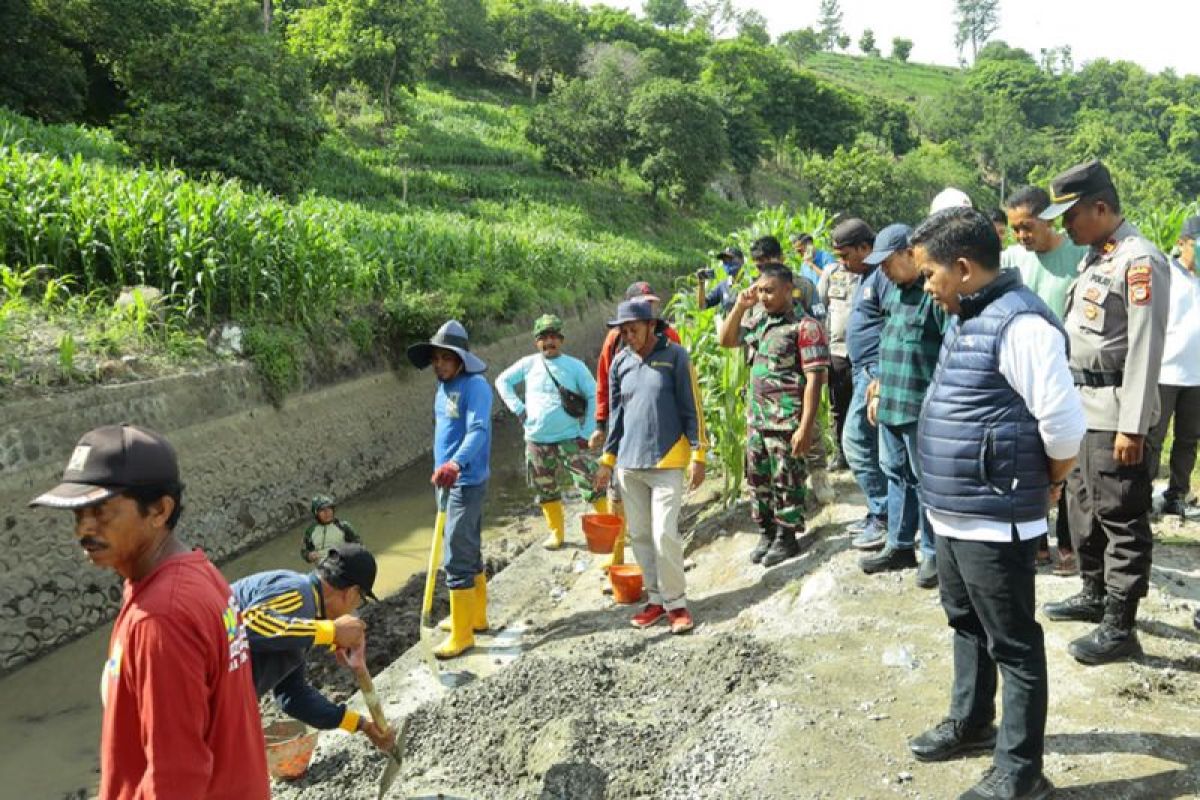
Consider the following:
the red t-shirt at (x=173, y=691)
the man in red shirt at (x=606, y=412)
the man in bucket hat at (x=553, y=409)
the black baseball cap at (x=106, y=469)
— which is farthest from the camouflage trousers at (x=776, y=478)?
the black baseball cap at (x=106, y=469)

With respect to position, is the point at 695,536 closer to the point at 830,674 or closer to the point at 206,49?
the point at 830,674

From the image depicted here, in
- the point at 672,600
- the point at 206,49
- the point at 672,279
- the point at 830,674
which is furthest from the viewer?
the point at 672,279

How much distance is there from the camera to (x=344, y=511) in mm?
9258

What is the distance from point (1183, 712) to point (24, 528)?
7035 millimetres

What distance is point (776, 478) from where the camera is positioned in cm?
538

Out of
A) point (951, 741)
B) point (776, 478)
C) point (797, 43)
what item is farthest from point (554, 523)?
point (797, 43)

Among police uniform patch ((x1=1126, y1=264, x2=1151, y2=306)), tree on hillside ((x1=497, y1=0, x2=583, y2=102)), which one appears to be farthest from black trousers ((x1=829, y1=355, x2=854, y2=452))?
tree on hillside ((x1=497, y1=0, x2=583, y2=102))

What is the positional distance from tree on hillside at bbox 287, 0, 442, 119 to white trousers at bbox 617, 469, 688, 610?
25974 mm

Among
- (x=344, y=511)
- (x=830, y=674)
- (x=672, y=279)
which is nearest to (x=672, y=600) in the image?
(x=830, y=674)

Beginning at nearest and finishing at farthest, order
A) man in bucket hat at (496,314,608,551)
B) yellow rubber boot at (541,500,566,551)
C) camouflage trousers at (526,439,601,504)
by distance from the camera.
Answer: man in bucket hat at (496,314,608,551), camouflage trousers at (526,439,601,504), yellow rubber boot at (541,500,566,551)

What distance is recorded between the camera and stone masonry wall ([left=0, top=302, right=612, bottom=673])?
5.96 meters

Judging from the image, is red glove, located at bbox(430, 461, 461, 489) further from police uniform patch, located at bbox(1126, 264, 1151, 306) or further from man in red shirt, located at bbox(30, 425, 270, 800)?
police uniform patch, located at bbox(1126, 264, 1151, 306)

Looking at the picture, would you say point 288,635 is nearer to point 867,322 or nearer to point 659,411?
point 659,411

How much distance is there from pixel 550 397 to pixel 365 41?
24662 mm
